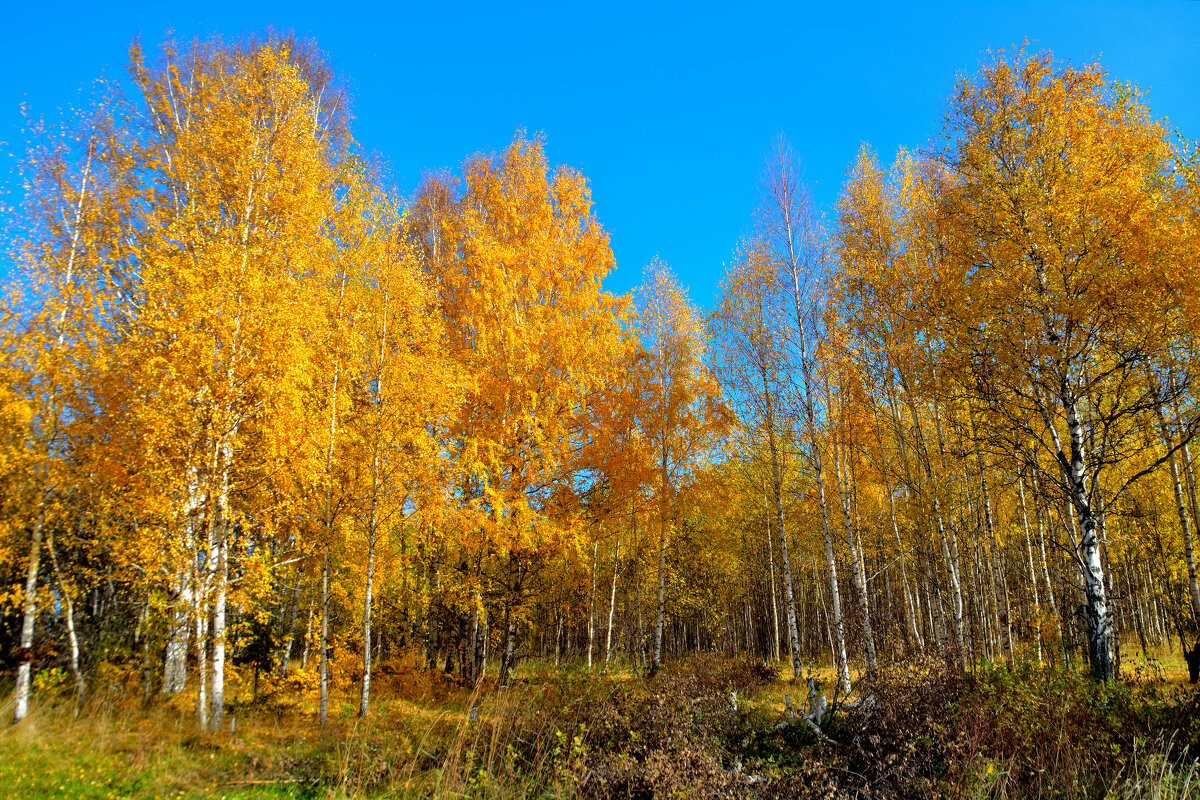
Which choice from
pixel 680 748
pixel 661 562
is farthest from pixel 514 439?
pixel 680 748

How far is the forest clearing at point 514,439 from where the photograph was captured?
235 inches

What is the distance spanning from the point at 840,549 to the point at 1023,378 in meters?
14.4

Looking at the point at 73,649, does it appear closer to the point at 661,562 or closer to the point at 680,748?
the point at 680,748

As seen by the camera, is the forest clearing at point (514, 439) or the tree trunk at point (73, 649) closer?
the forest clearing at point (514, 439)

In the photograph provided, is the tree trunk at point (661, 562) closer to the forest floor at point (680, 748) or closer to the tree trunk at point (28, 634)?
the forest floor at point (680, 748)

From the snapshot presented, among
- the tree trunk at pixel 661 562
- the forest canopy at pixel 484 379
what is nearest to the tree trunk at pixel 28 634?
the forest canopy at pixel 484 379

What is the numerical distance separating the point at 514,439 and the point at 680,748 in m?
6.29

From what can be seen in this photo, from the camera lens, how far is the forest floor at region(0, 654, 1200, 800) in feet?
15.7

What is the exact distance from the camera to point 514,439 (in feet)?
35.4

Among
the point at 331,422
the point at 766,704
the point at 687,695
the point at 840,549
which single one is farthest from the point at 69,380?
the point at 840,549

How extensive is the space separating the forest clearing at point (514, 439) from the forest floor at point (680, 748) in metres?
0.05

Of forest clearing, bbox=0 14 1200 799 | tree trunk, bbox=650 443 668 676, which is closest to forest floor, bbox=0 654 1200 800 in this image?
forest clearing, bbox=0 14 1200 799

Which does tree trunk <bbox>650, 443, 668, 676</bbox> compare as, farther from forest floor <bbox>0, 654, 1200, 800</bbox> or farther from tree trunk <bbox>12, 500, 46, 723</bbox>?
tree trunk <bbox>12, 500, 46, 723</bbox>

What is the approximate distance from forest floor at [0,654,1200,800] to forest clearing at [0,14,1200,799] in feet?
0.18
